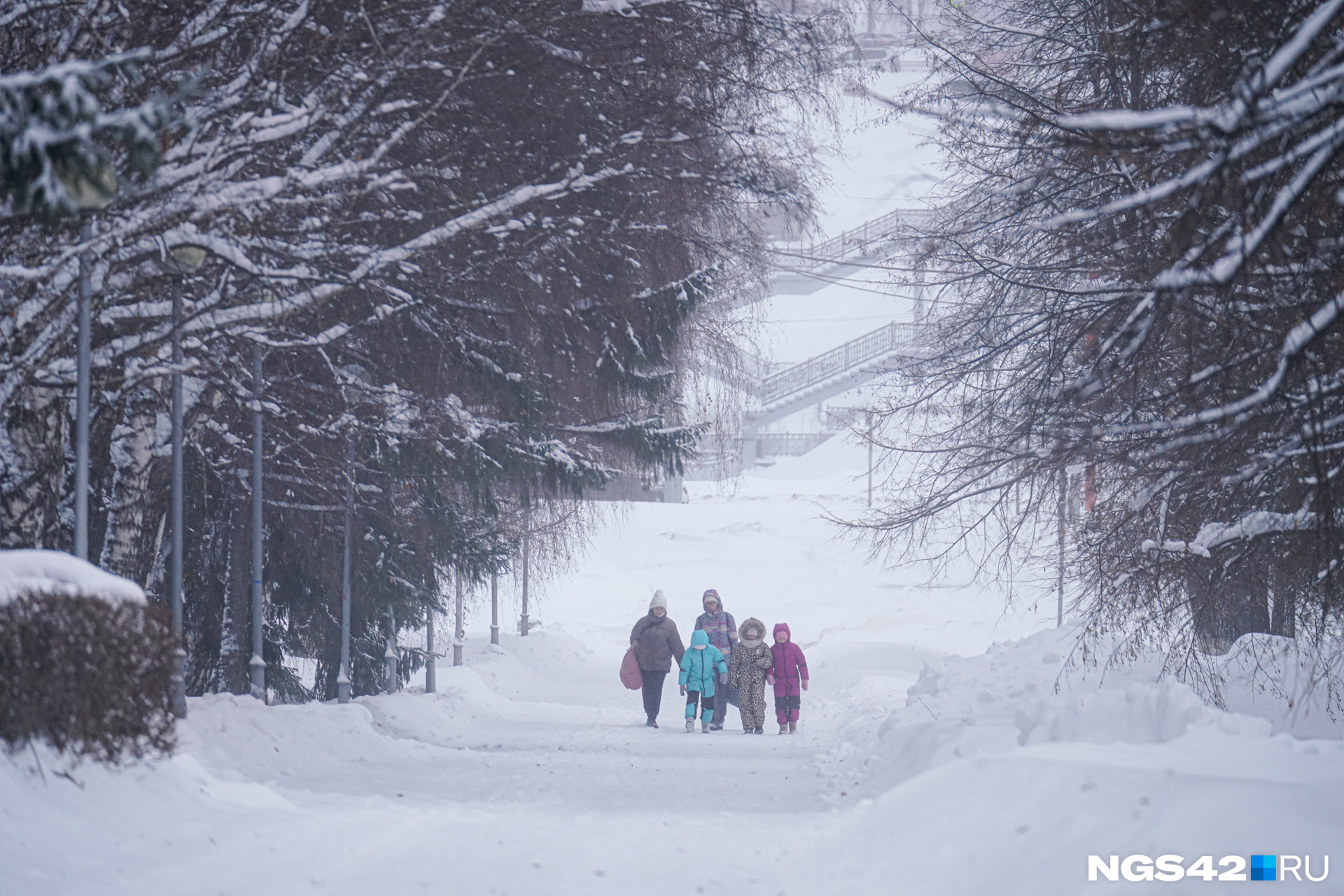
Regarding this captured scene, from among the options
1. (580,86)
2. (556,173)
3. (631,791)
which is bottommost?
(631,791)

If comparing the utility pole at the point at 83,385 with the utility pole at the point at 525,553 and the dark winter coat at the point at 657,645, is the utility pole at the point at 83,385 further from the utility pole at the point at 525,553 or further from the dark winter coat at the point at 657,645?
the dark winter coat at the point at 657,645

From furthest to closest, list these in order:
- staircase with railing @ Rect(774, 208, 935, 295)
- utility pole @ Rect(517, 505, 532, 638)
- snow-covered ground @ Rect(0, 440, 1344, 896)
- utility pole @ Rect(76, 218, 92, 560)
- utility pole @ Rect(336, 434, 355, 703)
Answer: utility pole @ Rect(517, 505, 532, 638) < utility pole @ Rect(336, 434, 355, 703) < staircase with railing @ Rect(774, 208, 935, 295) < utility pole @ Rect(76, 218, 92, 560) < snow-covered ground @ Rect(0, 440, 1344, 896)

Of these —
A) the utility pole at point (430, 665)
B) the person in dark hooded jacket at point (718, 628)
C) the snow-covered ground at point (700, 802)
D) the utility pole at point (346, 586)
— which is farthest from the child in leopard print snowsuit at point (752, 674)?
the utility pole at point (430, 665)

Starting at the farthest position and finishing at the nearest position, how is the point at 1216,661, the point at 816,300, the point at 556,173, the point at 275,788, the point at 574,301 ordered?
the point at 816,300
the point at 1216,661
the point at 574,301
the point at 556,173
the point at 275,788

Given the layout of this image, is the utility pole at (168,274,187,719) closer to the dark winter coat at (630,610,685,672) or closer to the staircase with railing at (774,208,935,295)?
the staircase with railing at (774,208,935,295)

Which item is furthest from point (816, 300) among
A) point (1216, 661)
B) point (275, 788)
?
point (275, 788)

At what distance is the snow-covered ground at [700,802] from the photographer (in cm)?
469

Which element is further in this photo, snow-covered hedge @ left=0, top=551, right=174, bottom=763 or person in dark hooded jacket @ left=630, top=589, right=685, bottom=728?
person in dark hooded jacket @ left=630, top=589, right=685, bottom=728

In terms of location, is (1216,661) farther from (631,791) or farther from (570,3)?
(570,3)

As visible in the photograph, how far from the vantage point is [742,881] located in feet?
18.3

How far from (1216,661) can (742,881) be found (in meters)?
8.42

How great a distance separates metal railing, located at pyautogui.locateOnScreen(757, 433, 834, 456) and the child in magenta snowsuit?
39966mm

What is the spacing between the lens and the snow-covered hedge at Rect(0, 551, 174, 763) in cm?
482

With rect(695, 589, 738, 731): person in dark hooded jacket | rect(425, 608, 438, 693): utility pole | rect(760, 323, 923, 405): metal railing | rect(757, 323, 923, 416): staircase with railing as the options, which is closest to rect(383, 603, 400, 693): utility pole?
rect(425, 608, 438, 693): utility pole
